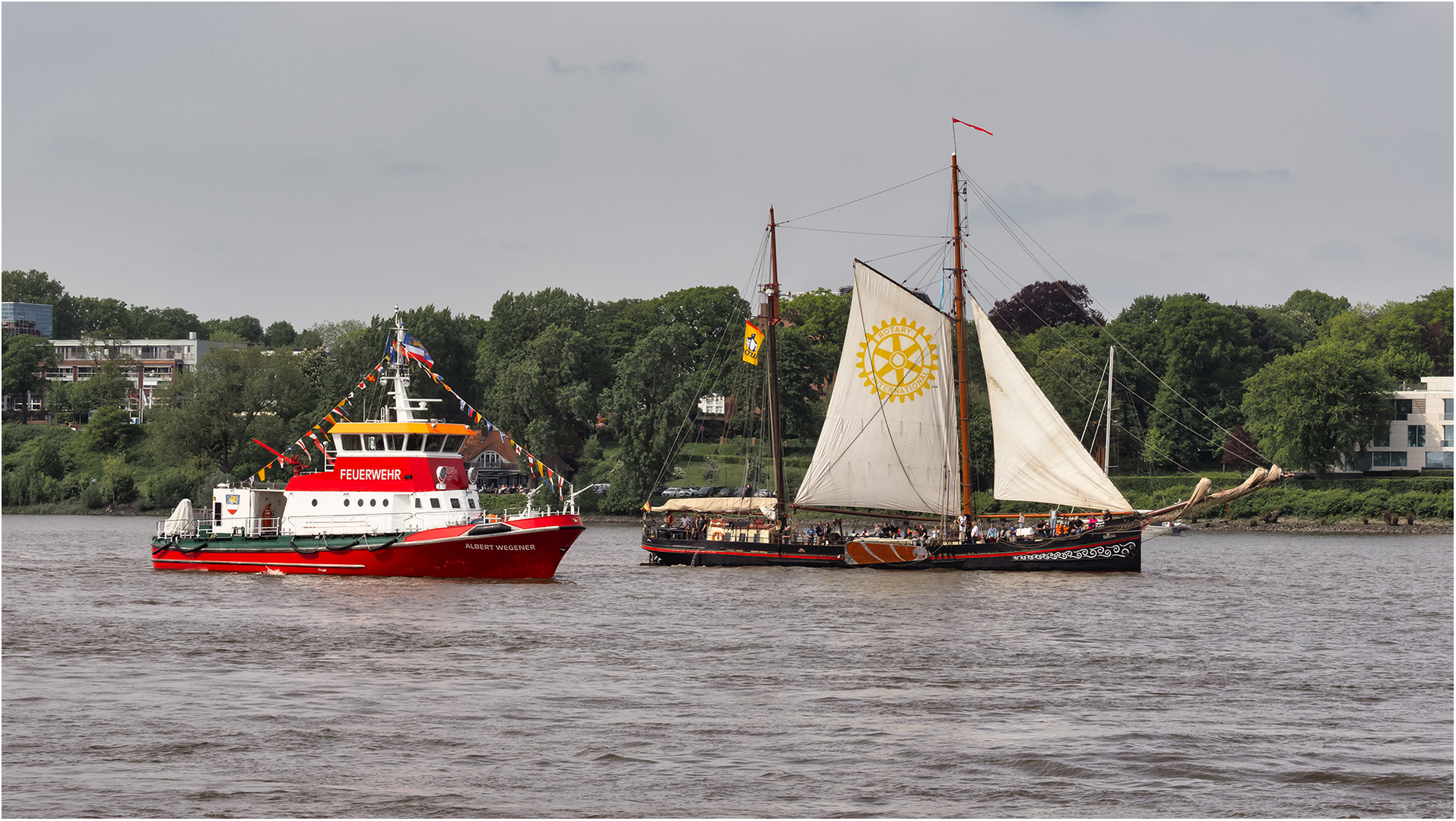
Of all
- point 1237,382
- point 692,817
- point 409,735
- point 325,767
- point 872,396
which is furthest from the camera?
point 1237,382

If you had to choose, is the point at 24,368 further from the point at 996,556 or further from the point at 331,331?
the point at 996,556

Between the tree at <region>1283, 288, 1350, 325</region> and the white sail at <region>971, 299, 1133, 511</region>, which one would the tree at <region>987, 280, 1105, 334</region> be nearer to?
A: the tree at <region>1283, 288, 1350, 325</region>

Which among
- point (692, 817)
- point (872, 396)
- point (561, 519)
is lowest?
point (692, 817)

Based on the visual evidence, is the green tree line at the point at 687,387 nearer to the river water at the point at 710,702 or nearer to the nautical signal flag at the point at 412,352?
the nautical signal flag at the point at 412,352

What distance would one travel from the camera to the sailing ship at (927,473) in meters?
57.5

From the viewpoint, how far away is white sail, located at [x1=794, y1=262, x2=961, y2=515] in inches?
2395

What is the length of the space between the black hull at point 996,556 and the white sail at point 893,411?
2642 millimetres

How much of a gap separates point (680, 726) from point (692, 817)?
17.7ft

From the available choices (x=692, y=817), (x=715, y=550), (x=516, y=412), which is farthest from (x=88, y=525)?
(x=692, y=817)

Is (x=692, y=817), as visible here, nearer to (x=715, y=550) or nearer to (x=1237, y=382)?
(x=715, y=550)

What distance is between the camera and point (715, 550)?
62.4 meters

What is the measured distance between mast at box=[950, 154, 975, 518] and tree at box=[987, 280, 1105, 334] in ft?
240

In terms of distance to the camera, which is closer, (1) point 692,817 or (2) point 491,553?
(1) point 692,817

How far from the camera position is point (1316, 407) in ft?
342
